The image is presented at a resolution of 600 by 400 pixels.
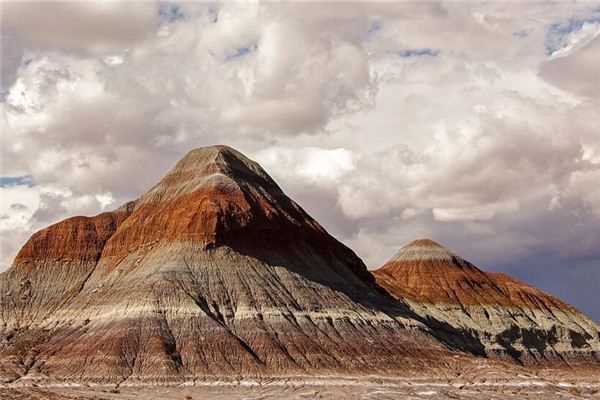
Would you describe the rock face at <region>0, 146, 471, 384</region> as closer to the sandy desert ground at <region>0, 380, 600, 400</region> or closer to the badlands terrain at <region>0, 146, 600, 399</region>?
the badlands terrain at <region>0, 146, 600, 399</region>

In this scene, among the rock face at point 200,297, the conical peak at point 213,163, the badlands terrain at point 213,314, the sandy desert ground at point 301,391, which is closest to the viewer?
the sandy desert ground at point 301,391

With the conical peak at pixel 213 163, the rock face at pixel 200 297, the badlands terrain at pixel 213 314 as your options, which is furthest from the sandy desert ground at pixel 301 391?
the conical peak at pixel 213 163

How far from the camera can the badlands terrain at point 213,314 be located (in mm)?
141875

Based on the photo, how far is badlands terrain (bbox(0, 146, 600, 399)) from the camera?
142 m

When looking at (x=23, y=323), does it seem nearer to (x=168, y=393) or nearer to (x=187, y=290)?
(x=187, y=290)

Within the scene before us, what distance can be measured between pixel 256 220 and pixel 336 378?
41.5 m

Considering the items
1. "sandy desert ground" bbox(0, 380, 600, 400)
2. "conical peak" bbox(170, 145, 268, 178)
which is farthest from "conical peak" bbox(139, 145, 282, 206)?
"sandy desert ground" bbox(0, 380, 600, 400)

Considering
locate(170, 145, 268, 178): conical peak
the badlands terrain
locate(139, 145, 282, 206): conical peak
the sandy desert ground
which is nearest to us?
the sandy desert ground

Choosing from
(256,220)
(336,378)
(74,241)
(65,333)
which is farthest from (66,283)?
(336,378)

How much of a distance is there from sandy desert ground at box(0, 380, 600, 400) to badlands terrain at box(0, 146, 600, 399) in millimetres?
318

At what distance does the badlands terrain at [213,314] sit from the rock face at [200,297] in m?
0.29

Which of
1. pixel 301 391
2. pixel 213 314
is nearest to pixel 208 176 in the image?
pixel 213 314

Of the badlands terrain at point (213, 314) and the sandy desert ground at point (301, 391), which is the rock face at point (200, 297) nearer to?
the badlands terrain at point (213, 314)

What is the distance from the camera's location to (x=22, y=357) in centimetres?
15200
